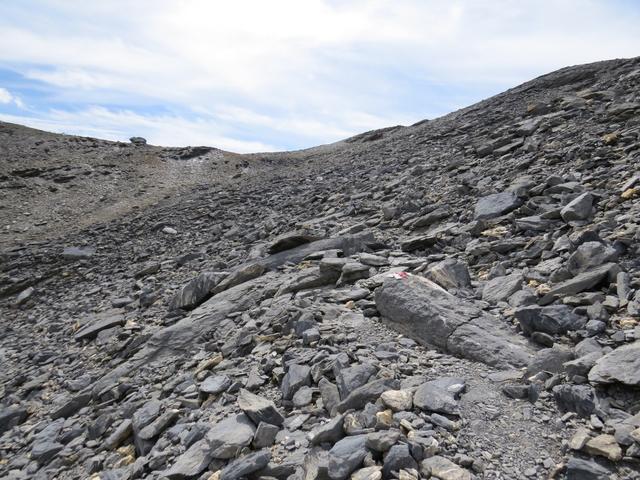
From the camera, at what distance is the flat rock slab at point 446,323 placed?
17.5 ft

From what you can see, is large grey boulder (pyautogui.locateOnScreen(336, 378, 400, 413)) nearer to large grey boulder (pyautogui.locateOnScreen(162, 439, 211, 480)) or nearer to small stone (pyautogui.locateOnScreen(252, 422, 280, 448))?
small stone (pyautogui.locateOnScreen(252, 422, 280, 448))

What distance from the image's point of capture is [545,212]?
28.8 ft

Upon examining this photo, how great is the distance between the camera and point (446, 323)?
5930 mm

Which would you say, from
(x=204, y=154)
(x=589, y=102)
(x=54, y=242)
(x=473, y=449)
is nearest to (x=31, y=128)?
(x=204, y=154)

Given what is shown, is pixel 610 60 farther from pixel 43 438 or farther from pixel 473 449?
pixel 43 438

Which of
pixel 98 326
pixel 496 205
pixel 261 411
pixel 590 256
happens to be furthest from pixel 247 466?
pixel 98 326

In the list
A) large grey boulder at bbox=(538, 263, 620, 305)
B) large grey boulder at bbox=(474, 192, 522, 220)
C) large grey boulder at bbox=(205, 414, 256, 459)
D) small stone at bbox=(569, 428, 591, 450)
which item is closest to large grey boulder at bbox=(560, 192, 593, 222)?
large grey boulder at bbox=(474, 192, 522, 220)

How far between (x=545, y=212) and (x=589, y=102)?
10.2m

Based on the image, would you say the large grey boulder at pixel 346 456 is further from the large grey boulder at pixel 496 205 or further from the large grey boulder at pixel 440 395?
the large grey boulder at pixel 496 205

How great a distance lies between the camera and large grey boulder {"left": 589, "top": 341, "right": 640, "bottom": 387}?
400cm

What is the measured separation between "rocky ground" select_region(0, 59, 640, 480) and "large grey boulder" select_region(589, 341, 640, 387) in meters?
0.02

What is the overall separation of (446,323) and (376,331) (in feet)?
3.34

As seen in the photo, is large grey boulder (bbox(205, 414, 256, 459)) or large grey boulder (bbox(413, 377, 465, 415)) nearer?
large grey boulder (bbox(413, 377, 465, 415))

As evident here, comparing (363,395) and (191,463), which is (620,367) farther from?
(191,463)
